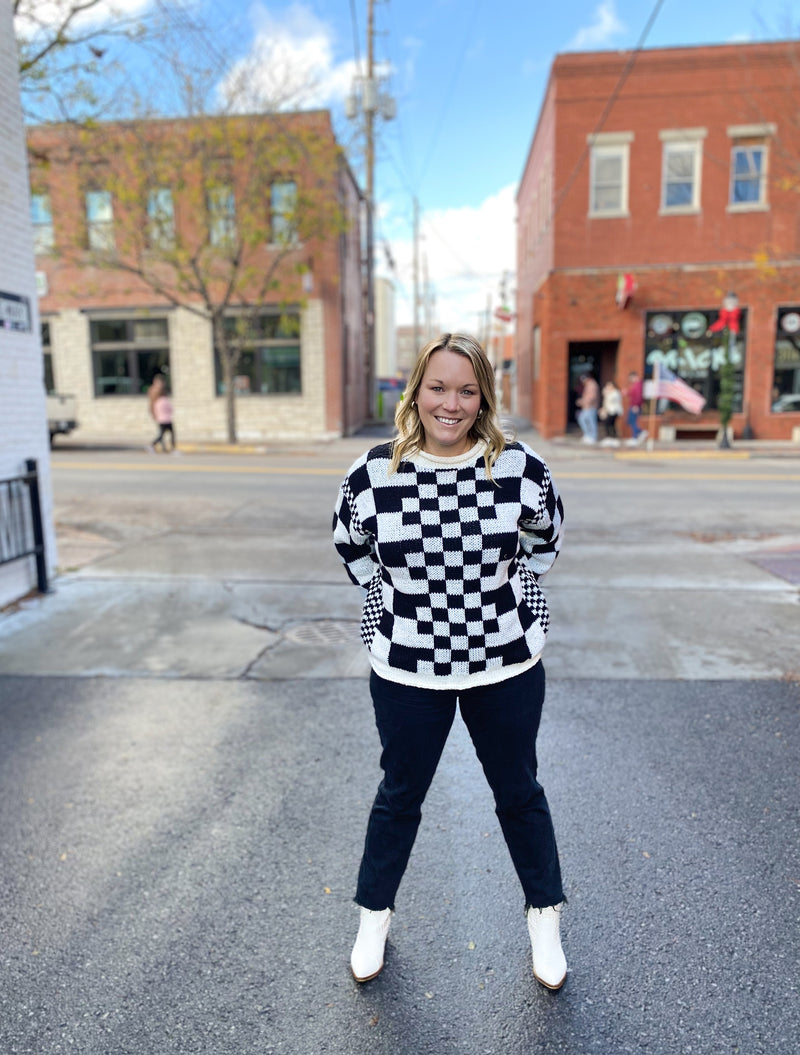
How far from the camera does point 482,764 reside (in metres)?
2.24

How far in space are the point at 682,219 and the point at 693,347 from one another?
3346 millimetres

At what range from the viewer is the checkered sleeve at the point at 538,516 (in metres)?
2.15

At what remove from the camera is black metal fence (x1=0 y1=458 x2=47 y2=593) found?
6.12 m

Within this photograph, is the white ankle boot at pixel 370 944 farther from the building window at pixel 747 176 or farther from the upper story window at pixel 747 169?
the building window at pixel 747 176

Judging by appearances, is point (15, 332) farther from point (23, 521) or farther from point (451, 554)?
point (451, 554)

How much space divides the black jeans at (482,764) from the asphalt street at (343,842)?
311 millimetres

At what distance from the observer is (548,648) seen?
522 centimetres

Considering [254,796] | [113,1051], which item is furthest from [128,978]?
[254,796]

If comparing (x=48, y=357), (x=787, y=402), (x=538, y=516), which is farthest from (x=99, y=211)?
(x=538, y=516)

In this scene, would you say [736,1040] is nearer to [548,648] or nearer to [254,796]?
[254,796]

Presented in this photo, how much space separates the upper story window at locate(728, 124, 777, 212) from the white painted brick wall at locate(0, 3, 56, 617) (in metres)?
19.3

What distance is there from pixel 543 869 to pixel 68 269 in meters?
26.0

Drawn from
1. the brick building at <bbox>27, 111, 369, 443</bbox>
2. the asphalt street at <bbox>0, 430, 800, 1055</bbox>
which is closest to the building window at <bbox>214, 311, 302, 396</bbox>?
the brick building at <bbox>27, 111, 369, 443</bbox>

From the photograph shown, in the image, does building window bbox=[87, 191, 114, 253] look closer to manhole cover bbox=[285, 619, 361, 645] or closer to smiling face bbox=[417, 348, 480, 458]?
manhole cover bbox=[285, 619, 361, 645]
